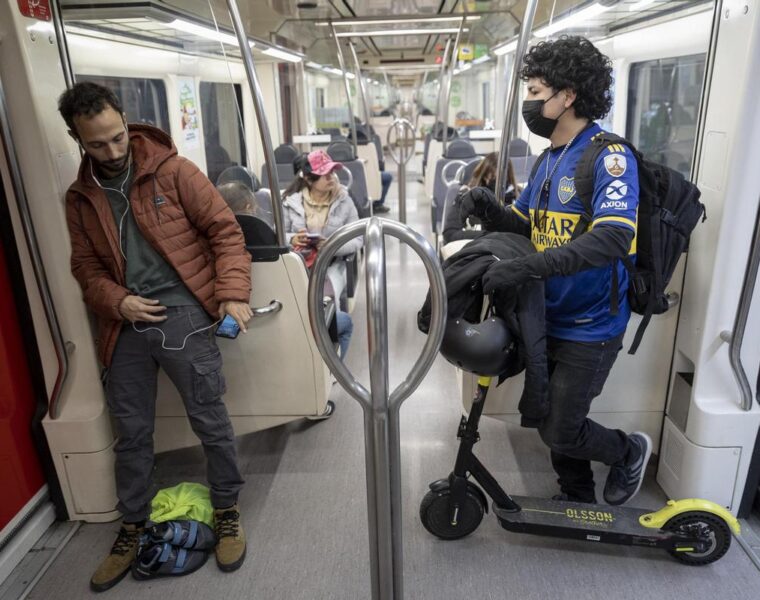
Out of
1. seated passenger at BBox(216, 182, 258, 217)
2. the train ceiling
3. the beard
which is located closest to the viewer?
the beard

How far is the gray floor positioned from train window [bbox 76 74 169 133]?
2.37 metres

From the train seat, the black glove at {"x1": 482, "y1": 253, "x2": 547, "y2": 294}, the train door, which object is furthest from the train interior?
the train seat

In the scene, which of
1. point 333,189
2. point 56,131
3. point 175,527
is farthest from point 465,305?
point 333,189

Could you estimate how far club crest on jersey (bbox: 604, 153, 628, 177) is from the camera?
1.68 m

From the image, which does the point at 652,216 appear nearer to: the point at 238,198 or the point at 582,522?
the point at 582,522

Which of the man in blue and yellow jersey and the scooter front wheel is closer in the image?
the man in blue and yellow jersey

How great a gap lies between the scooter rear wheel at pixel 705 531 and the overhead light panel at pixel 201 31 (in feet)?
10.8

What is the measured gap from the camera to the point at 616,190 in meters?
1.67

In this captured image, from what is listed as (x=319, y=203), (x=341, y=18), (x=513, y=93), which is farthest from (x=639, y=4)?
(x=341, y=18)

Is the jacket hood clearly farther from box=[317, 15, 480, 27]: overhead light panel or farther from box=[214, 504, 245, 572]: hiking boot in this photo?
box=[317, 15, 480, 27]: overhead light panel

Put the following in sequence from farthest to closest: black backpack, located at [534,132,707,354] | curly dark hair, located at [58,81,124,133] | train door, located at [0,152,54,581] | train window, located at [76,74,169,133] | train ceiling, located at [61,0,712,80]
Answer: train window, located at [76,74,169,133] → train ceiling, located at [61,0,712,80] → train door, located at [0,152,54,581] → curly dark hair, located at [58,81,124,133] → black backpack, located at [534,132,707,354]

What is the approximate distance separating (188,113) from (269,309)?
246 cm

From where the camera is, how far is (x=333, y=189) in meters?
4.01

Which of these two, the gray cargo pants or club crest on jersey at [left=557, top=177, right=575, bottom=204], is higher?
club crest on jersey at [left=557, top=177, right=575, bottom=204]
